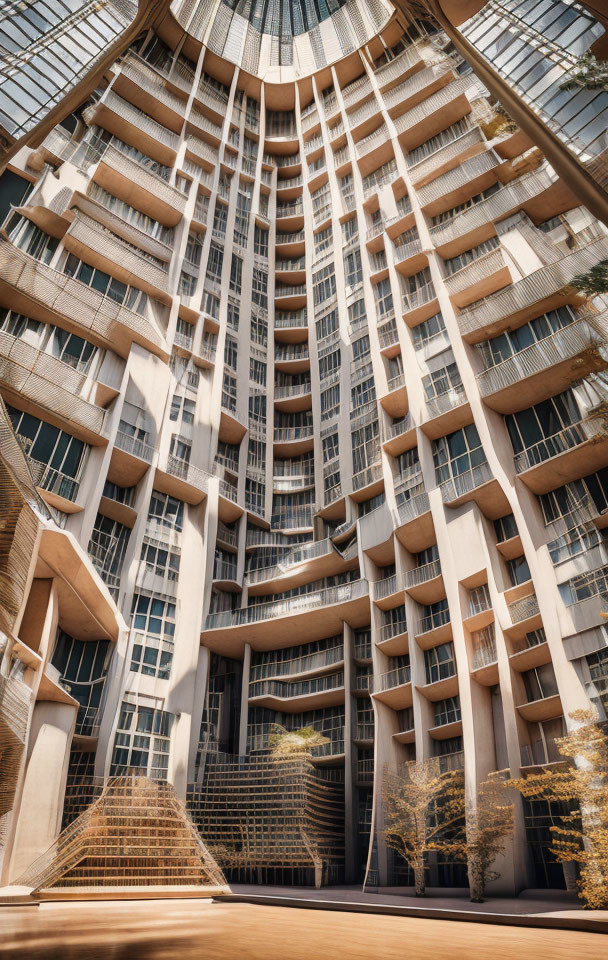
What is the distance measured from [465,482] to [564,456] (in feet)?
18.8

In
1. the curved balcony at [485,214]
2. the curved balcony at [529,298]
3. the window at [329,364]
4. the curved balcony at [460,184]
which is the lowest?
the curved balcony at [529,298]

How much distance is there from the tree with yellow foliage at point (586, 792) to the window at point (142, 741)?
731 inches

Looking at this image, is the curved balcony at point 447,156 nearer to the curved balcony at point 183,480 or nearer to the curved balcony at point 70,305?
the curved balcony at point 70,305

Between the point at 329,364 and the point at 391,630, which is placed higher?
the point at 329,364

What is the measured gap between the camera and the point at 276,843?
1192 inches

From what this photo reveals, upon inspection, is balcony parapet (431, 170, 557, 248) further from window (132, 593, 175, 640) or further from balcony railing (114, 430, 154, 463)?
window (132, 593, 175, 640)

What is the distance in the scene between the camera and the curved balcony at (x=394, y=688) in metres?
33.0

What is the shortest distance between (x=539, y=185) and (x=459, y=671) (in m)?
28.7

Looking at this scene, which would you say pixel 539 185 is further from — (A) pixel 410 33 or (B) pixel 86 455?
(B) pixel 86 455

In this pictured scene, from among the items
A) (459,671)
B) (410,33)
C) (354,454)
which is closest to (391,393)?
(354,454)

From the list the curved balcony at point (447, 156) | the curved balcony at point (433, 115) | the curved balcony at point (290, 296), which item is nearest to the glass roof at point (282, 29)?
the curved balcony at point (433, 115)

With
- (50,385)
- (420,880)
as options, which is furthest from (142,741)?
(50,385)

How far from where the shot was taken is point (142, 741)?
33.2 metres

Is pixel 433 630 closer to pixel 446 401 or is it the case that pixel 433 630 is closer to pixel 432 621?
pixel 432 621
